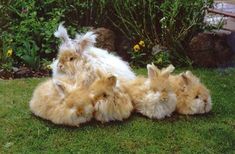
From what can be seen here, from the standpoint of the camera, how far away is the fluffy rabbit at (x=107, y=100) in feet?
18.2

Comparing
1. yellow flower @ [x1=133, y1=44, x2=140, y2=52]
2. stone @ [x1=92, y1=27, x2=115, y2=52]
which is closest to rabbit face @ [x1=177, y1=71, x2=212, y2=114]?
yellow flower @ [x1=133, y1=44, x2=140, y2=52]

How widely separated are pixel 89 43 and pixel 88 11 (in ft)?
8.40

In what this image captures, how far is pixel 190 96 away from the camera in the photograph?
5.87 metres

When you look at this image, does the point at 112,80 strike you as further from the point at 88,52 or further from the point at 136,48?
the point at 136,48

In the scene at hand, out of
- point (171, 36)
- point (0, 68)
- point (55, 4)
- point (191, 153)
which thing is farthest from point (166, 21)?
point (191, 153)

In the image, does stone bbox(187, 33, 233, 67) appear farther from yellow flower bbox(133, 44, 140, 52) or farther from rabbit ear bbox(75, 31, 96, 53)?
rabbit ear bbox(75, 31, 96, 53)

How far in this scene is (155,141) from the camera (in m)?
5.48

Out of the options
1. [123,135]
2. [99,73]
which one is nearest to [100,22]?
[99,73]

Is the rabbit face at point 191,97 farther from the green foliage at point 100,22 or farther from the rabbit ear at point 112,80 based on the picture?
the green foliage at point 100,22

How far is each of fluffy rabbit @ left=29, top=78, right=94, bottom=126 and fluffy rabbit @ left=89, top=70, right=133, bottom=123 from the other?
79 mm

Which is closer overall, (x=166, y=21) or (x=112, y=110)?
(x=112, y=110)

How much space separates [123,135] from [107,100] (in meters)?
0.40

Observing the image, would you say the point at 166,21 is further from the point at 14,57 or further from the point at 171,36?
the point at 14,57

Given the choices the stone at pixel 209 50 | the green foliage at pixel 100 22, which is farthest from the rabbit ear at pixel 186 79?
the stone at pixel 209 50
